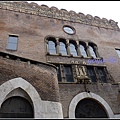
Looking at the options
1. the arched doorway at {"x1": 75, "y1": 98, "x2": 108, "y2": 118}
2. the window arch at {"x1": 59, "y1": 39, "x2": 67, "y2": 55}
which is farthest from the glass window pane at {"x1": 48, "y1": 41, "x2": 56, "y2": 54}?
the arched doorway at {"x1": 75, "y1": 98, "x2": 108, "y2": 118}

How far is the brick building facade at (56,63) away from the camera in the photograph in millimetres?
5309

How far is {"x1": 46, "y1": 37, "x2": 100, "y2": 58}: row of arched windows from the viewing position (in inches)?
420

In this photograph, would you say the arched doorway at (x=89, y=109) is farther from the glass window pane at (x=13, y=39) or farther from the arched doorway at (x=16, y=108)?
the glass window pane at (x=13, y=39)

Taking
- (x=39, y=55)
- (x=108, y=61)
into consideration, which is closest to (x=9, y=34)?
(x=39, y=55)

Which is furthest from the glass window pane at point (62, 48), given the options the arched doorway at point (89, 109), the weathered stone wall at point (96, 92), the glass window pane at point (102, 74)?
the arched doorway at point (89, 109)

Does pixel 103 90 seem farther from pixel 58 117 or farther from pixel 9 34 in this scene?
pixel 9 34

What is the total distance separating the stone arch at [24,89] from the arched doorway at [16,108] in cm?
30

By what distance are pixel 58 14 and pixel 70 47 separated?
4430 millimetres

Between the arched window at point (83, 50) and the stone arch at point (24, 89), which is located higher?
the arched window at point (83, 50)

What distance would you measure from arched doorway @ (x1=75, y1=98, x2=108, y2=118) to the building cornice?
8702 millimetres

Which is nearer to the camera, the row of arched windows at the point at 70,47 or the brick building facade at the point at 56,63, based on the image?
the brick building facade at the point at 56,63

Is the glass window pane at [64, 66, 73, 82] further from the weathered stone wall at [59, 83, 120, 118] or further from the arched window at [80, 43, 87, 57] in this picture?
the arched window at [80, 43, 87, 57]

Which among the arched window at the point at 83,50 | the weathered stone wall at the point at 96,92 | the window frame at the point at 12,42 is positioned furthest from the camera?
the arched window at the point at 83,50

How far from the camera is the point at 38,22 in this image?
11977mm
